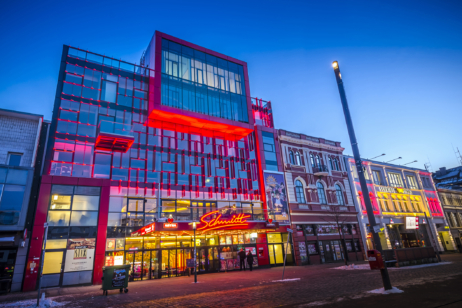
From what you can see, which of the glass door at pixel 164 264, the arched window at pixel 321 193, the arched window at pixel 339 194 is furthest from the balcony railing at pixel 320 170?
the glass door at pixel 164 264

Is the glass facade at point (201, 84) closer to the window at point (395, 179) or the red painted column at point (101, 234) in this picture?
the red painted column at point (101, 234)

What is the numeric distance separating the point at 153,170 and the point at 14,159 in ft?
35.7

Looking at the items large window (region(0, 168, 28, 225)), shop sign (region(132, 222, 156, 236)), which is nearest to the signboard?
shop sign (region(132, 222, 156, 236))

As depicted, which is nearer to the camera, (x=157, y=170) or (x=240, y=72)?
(x=157, y=170)

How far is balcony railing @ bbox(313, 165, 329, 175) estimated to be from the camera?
37.5 meters

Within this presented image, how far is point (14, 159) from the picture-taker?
21.6 meters

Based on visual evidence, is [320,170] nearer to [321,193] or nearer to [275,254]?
[321,193]

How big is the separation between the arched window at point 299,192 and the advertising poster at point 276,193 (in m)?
2.21

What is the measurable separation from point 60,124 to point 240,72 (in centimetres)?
2215

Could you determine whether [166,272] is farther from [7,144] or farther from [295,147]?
[295,147]

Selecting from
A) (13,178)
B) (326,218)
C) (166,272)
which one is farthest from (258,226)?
(13,178)

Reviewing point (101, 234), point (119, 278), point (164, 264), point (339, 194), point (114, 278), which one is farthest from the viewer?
point (339, 194)

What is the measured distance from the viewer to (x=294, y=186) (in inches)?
1387

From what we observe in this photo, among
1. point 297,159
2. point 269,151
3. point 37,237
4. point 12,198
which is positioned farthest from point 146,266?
point 297,159
